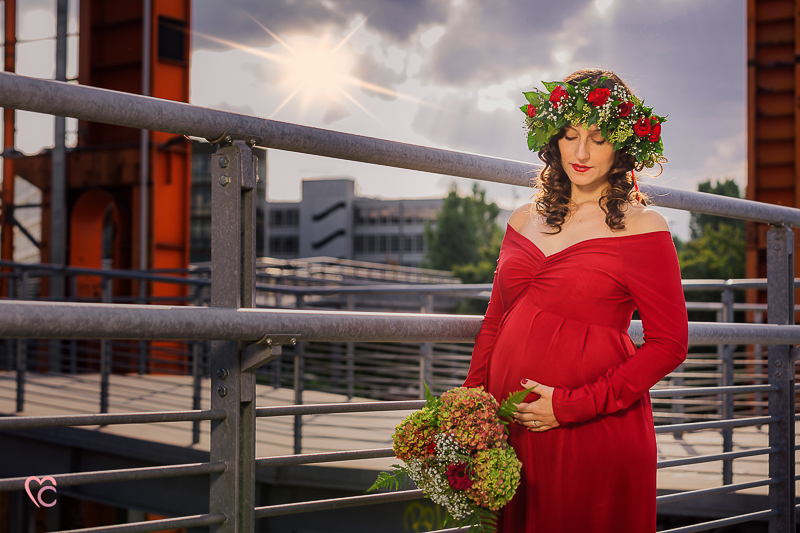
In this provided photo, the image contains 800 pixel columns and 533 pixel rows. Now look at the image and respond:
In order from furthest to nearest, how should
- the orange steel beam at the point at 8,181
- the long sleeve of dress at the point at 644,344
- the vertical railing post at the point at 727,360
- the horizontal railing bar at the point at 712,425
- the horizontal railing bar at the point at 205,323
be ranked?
the orange steel beam at the point at 8,181 → the vertical railing post at the point at 727,360 → the horizontal railing bar at the point at 712,425 → the long sleeve of dress at the point at 644,344 → the horizontal railing bar at the point at 205,323

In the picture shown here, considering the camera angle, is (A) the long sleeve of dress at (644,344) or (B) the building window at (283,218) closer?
(A) the long sleeve of dress at (644,344)

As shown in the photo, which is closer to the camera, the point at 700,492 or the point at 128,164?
the point at 700,492

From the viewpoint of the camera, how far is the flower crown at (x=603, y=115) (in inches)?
70.2

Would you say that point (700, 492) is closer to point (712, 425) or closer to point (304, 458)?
point (712, 425)

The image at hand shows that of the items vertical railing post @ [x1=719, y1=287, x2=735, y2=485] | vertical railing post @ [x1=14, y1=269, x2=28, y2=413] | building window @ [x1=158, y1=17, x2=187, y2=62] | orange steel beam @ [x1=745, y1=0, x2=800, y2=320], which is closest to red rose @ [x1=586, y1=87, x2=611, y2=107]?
vertical railing post @ [x1=719, y1=287, x2=735, y2=485]

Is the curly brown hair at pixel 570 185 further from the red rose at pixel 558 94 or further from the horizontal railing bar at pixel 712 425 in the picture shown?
the horizontal railing bar at pixel 712 425

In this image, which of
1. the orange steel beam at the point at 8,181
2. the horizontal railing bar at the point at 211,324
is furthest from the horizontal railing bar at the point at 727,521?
the orange steel beam at the point at 8,181

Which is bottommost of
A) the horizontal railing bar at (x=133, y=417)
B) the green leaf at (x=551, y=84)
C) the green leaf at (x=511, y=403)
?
the horizontal railing bar at (x=133, y=417)

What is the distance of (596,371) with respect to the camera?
5.64 ft

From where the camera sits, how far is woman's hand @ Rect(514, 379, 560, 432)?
169 centimetres

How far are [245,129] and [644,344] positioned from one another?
1.05 metres

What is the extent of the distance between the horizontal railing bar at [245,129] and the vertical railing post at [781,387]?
0.65 meters

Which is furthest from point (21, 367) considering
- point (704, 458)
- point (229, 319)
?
point (704, 458)

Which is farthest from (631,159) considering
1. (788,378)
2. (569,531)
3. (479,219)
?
(479,219)
